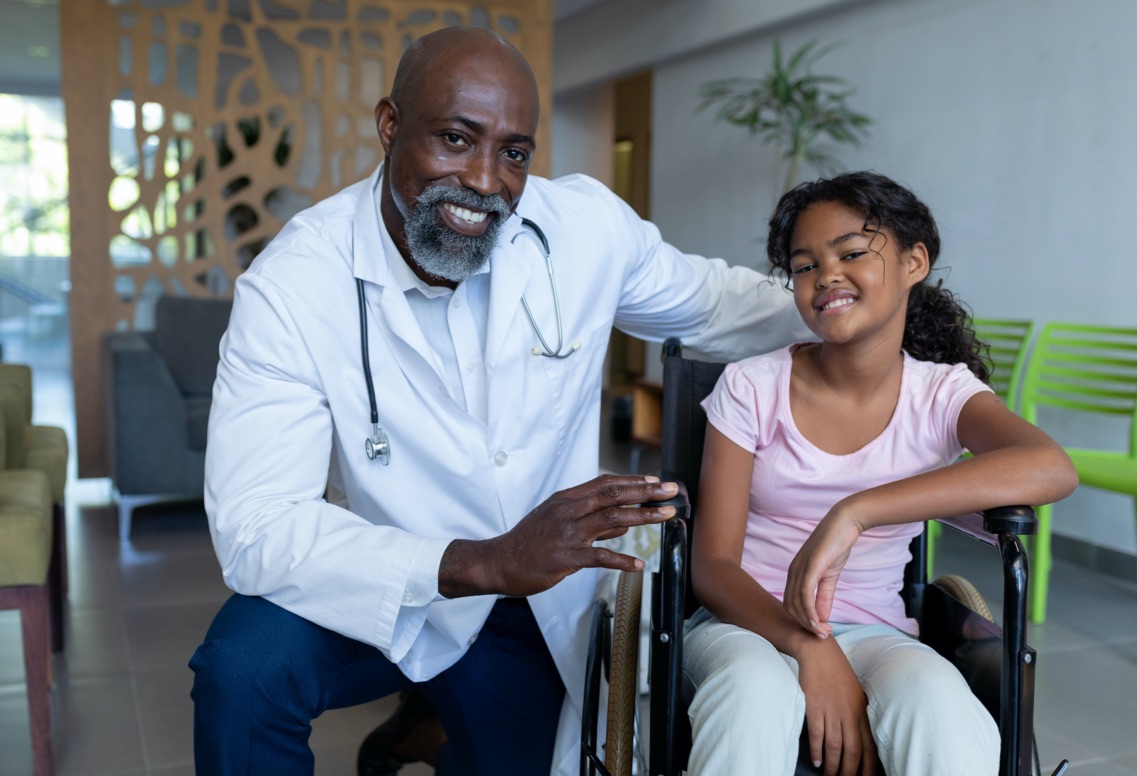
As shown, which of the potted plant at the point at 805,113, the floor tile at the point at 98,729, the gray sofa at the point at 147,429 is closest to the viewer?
the floor tile at the point at 98,729

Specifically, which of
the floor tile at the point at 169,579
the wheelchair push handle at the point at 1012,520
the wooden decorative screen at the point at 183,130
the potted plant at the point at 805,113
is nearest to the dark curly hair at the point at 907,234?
the wheelchair push handle at the point at 1012,520

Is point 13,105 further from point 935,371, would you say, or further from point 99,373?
point 935,371

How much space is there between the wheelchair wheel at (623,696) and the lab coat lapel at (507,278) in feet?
1.27

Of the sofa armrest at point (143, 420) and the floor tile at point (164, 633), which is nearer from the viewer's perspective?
the floor tile at point (164, 633)

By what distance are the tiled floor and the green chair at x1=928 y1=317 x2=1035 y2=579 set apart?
1.87 ft

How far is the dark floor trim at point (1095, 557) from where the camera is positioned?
11.7 feet

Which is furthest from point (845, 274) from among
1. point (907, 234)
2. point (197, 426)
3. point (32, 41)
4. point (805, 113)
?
point (32, 41)

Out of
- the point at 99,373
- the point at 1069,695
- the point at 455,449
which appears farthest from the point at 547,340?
the point at 99,373

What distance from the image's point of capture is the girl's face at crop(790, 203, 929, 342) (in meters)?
1.47

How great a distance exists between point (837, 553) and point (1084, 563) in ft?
9.67

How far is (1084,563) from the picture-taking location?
374cm

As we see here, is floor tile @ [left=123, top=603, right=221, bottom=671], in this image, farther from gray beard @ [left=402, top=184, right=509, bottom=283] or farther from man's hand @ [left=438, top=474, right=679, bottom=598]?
man's hand @ [left=438, top=474, right=679, bottom=598]

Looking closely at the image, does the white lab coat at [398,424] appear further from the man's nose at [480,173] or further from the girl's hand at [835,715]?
the girl's hand at [835,715]

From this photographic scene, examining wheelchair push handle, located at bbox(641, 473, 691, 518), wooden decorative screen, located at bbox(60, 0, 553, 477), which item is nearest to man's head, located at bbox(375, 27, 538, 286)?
wheelchair push handle, located at bbox(641, 473, 691, 518)
